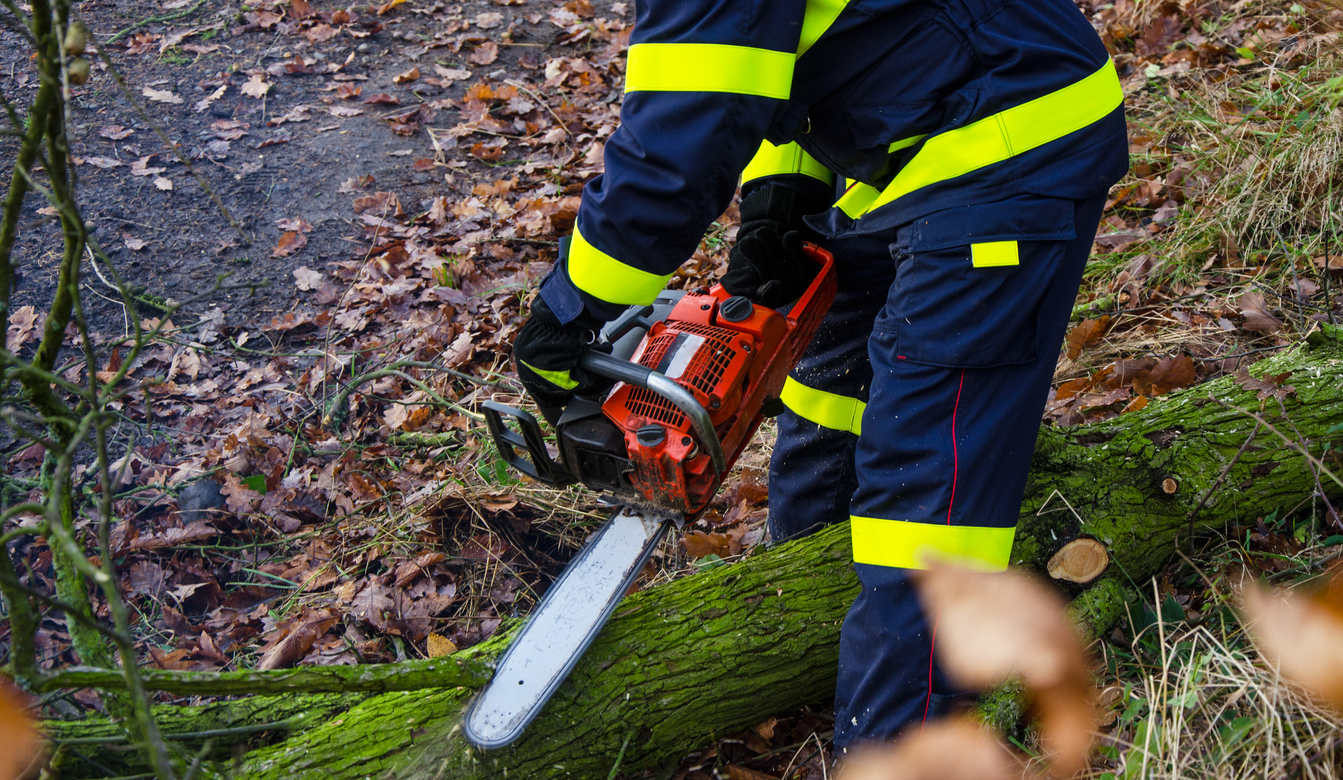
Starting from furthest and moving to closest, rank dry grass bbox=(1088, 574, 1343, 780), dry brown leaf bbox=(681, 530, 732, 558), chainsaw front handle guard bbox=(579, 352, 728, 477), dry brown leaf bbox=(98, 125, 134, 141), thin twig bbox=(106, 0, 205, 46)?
thin twig bbox=(106, 0, 205, 46)
dry brown leaf bbox=(98, 125, 134, 141)
dry brown leaf bbox=(681, 530, 732, 558)
chainsaw front handle guard bbox=(579, 352, 728, 477)
dry grass bbox=(1088, 574, 1343, 780)

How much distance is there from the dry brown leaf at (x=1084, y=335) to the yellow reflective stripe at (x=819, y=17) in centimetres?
219

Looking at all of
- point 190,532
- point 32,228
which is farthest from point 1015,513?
point 32,228

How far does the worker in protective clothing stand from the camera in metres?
1.81

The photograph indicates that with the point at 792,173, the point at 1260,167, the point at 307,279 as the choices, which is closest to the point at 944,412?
the point at 792,173

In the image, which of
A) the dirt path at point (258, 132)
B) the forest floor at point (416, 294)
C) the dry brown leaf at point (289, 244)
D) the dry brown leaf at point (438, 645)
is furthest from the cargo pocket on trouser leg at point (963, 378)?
the dry brown leaf at point (289, 244)

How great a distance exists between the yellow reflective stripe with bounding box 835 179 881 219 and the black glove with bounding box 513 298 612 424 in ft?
2.56

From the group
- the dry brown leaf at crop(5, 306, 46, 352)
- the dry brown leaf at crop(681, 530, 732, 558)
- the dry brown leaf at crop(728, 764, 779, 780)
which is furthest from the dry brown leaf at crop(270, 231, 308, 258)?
the dry brown leaf at crop(728, 764, 779, 780)

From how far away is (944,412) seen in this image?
77.4 inches

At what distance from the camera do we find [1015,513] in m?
2.03

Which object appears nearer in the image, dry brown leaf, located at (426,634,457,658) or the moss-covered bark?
the moss-covered bark

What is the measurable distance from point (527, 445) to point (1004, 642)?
130cm

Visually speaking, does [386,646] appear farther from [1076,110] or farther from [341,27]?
[341,27]

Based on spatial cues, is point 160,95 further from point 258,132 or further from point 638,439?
point 638,439

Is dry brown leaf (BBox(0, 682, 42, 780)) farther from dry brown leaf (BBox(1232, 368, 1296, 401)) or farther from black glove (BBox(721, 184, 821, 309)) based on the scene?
dry brown leaf (BBox(1232, 368, 1296, 401))
